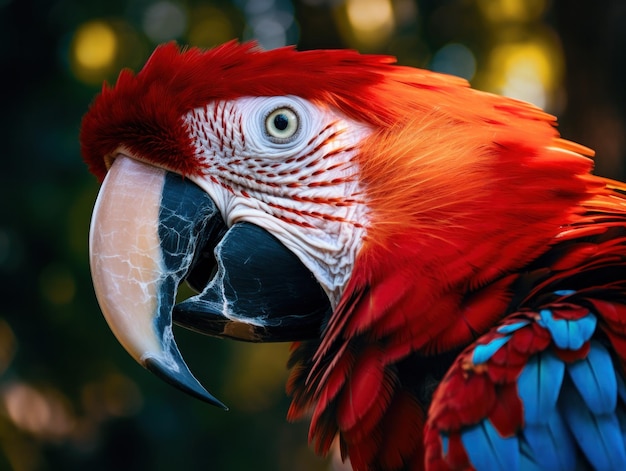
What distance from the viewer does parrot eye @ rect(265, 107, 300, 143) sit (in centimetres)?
154

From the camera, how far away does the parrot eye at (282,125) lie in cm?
154

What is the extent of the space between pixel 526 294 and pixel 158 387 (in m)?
2.42

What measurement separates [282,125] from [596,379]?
74 centimetres

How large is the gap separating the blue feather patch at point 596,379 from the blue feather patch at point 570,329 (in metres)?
0.03

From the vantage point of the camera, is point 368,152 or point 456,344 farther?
point 368,152

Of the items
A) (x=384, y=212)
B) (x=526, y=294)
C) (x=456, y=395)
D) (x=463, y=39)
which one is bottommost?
(x=456, y=395)

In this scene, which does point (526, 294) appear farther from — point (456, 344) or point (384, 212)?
point (384, 212)

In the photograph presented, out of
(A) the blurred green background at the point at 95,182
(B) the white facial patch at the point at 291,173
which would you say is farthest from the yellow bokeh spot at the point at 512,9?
(B) the white facial patch at the point at 291,173

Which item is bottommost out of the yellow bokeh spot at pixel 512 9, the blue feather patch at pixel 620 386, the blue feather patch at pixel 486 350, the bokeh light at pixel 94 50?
the blue feather patch at pixel 620 386

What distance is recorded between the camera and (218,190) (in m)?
1.54

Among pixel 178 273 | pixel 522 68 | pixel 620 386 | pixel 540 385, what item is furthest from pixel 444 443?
pixel 522 68

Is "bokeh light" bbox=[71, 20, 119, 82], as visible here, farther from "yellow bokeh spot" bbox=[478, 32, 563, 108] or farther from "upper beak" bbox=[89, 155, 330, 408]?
"upper beak" bbox=[89, 155, 330, 408]

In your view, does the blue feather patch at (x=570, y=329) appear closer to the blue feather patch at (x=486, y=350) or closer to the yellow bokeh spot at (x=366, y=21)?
the blue feather patch at (x=486, y=350)

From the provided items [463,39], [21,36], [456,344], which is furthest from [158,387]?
[456,344]
